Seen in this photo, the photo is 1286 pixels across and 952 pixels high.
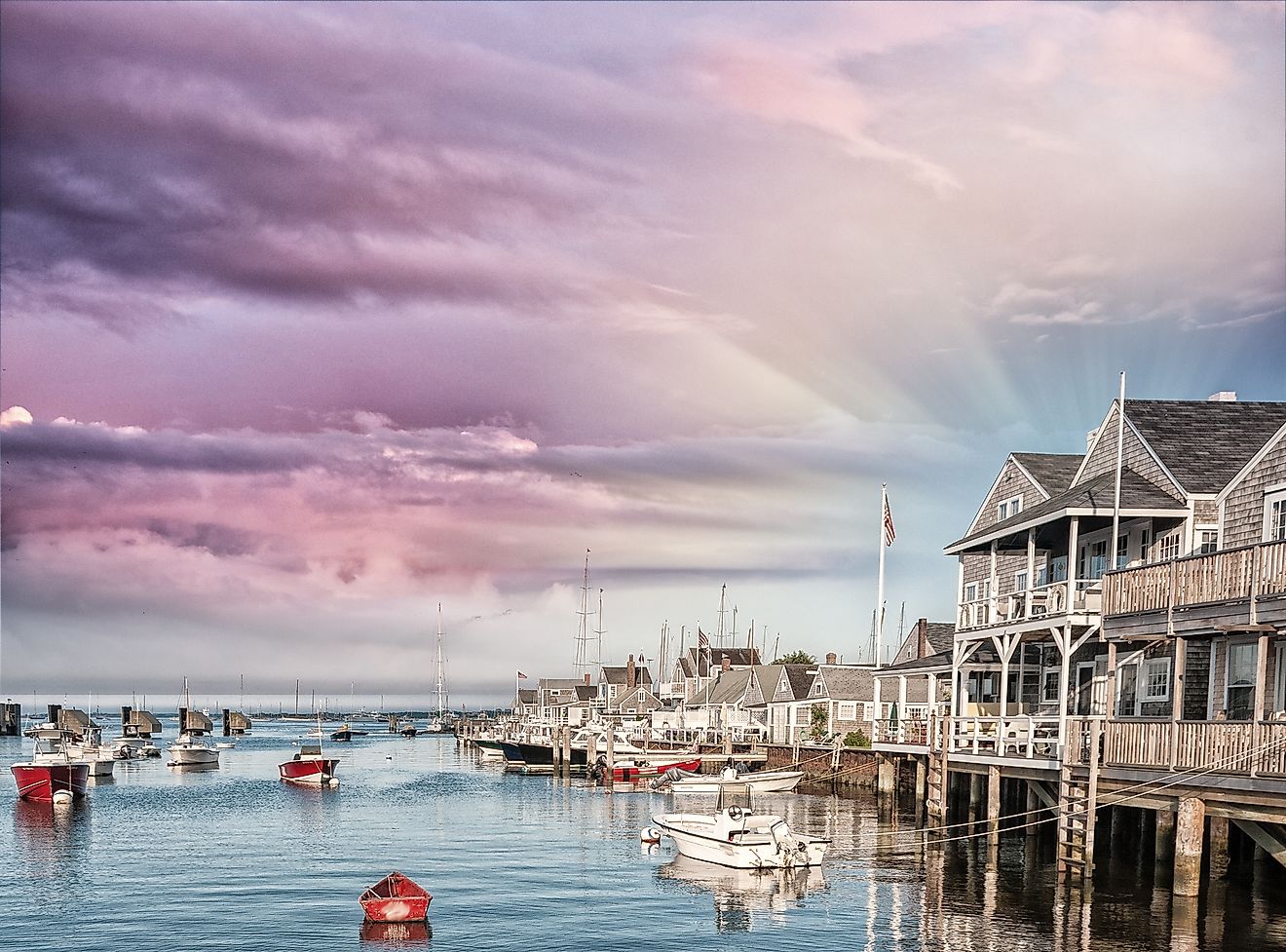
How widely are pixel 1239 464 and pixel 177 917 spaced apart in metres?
34.5

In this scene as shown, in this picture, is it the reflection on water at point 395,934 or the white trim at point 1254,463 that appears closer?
the reflection on water at point 395,934

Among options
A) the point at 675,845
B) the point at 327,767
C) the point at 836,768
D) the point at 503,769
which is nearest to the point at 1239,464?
the point at 675,845

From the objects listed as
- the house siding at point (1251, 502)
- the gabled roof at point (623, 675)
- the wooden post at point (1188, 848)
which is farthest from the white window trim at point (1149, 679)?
the gabled roof at point (623, 675)

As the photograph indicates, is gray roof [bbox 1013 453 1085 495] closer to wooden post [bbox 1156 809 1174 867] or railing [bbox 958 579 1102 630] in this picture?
railing [bbox 958 579 1102 630]

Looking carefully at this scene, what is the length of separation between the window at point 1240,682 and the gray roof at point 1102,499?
5.58 meters

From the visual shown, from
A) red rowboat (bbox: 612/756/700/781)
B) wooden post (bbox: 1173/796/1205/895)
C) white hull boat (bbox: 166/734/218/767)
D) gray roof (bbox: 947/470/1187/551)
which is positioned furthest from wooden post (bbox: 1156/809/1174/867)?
white hull boat (bbox: 166/734/218/767)

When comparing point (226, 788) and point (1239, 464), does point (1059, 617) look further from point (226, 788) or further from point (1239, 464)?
point (226, 788)

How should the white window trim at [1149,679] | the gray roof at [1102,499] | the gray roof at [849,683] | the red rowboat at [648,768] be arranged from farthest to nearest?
the gray roof at [849,683] < the red rowboat at [648,768] < the gray roof at [1102,499] < the white window trim at [1149,679]

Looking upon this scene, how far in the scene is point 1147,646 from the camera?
39.2 meters

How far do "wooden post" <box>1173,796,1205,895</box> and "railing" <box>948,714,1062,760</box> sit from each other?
7102 millimetres

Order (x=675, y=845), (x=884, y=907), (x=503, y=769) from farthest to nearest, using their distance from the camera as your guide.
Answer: (x=503, y=769) → (x=675, y=845) → (x=884, y=907)

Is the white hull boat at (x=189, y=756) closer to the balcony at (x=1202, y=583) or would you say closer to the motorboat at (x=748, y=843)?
the motorboat at (x=748, y=843)

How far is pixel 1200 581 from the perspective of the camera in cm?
3497

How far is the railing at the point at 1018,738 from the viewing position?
143 feet
